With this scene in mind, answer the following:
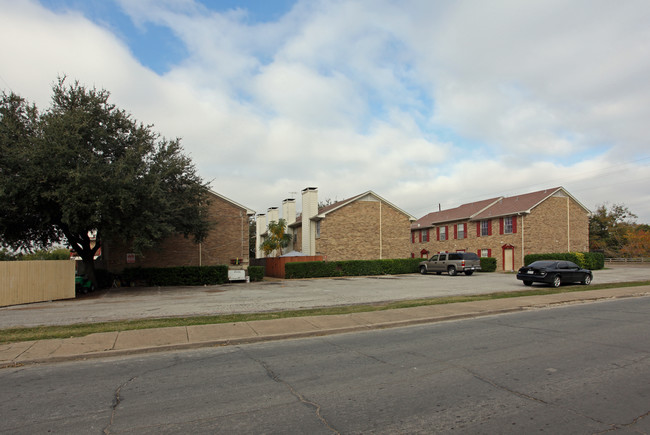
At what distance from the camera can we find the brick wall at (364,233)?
1422 inches

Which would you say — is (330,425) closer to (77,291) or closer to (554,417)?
(554,417)

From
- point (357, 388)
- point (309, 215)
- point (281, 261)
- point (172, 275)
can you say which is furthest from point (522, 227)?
point (357, 388)

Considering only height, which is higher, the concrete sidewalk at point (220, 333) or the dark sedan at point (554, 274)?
the dark sedan at point (554, 274)

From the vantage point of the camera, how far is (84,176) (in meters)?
18.6

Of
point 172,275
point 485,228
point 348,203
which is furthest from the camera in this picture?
point 485,228

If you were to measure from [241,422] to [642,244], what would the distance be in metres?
60.5

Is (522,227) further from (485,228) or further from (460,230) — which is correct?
(460,230)

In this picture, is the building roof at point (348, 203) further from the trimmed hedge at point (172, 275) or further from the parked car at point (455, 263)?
the trimmed hedge at point (172, 275)

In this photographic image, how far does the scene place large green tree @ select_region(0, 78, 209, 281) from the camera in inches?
743

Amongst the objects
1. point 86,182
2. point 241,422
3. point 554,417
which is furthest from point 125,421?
point 86,182

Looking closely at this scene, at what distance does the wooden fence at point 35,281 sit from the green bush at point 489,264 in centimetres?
3171

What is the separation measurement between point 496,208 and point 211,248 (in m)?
29.0

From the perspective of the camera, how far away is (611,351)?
23.9 ft

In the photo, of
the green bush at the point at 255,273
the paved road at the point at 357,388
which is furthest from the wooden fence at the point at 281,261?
the paved road at the point at 357,388
